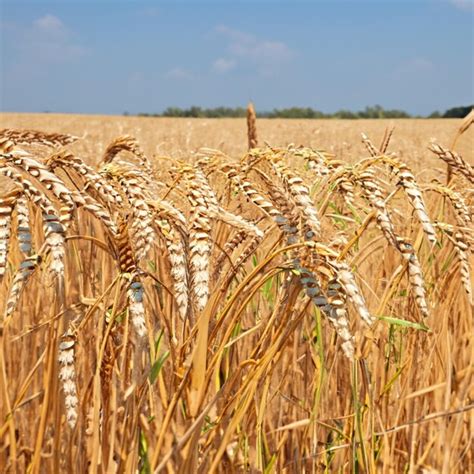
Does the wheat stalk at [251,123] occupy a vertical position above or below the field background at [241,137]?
above

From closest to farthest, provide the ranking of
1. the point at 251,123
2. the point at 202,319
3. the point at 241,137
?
the point at 202,319 < the point at 251,123 < the point at 241,137

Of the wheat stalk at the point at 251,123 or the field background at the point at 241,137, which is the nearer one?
the wheat stalk at the point at 251,123

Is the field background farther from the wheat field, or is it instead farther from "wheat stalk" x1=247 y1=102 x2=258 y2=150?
the wheat field

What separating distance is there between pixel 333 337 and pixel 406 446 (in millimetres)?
360

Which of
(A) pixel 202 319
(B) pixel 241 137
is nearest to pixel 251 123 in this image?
(A) pixel 202 319

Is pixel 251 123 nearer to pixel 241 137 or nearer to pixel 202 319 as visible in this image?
pixel 202 319

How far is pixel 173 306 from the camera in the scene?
4.15ft

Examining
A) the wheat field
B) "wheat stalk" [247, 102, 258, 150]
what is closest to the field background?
"wheat stalk" [247, 102, 258, 150]

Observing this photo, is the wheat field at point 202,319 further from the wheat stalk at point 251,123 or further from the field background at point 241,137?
the field background at point 241,137

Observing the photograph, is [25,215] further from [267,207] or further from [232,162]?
[232,162]

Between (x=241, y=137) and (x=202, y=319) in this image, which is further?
(x=241, y=137)

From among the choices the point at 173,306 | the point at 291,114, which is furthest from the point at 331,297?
the point at 291,114

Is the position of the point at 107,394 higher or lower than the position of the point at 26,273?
lower

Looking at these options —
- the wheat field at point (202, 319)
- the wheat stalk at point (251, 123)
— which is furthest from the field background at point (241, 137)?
the wheat field at point (202, 319)
